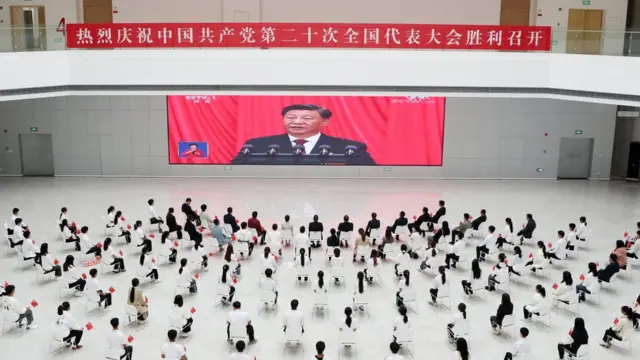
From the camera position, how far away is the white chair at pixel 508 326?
35.4 ft

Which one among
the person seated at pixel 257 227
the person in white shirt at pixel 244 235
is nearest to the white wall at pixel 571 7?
the person seated at pixel 257 227

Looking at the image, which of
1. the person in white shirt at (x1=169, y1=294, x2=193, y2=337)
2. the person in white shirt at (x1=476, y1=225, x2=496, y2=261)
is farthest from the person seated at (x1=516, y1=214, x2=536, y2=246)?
the person in white shirt at (x1=169, y1=294, x2=193, y2=337)

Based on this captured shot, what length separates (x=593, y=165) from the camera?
24.3m

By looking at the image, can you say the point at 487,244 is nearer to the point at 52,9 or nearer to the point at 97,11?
the point at 97,11

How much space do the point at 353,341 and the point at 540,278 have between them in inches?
Result: 220

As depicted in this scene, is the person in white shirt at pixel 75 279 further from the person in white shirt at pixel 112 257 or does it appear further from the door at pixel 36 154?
the door at pixel 36 154

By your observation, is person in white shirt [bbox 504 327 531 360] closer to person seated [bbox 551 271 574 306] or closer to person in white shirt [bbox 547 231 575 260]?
person seated [bbox 551 271 574 306]

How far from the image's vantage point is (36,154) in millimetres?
23953

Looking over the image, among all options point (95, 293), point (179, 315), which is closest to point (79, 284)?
point (95, 293)

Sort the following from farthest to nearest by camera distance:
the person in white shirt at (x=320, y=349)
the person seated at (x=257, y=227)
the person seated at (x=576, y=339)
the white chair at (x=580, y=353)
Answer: the person seated at (x=257, y=227) → the white chair at (x=580, y=353) → the person seated at (x=576, y=339) → the person in white shirt at (x=320, y=349)

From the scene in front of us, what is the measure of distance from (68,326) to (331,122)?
14911 millimetres

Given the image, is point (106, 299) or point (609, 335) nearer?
point (609, 335)

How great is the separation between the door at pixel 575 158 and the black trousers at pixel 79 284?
18909 millimetres

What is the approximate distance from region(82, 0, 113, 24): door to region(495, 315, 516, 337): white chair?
1959 cm
